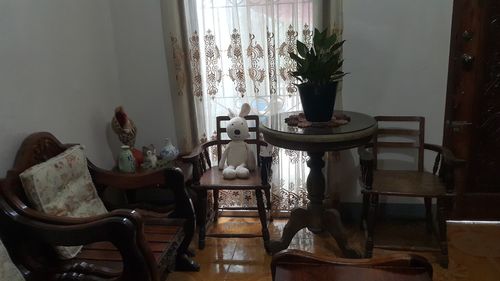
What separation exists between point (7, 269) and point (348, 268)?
1.26m

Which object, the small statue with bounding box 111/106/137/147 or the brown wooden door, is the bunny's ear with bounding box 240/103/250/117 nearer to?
the small statue with bounding box 111/106/137/147

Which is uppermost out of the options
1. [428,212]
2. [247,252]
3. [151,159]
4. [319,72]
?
[319,72]

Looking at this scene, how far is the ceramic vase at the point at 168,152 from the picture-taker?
7.97ft

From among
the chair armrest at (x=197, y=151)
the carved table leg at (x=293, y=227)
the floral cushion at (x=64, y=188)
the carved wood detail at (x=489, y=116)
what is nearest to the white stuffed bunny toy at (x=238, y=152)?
the chair armrest at (x=197, y=151)

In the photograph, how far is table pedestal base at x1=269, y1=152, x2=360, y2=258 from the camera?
2.13 meters

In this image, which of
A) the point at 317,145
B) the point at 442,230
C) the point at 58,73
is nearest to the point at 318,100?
the point at 317,145

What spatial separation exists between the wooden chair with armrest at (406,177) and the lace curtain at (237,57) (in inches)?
20.7

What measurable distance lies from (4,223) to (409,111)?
229 centimetres

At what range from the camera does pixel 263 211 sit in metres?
2.23

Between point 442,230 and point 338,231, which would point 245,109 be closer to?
point 338,231

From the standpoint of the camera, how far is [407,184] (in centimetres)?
208

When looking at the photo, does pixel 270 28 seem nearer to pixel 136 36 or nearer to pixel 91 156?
pixel 136 36

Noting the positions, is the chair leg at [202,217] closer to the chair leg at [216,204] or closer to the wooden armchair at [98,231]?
the chair leg at [216,204]


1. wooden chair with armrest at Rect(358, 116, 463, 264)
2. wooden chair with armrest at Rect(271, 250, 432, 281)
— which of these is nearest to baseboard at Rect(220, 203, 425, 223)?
wooden chair with armrest at Rect(358, 116, 463, 264)
